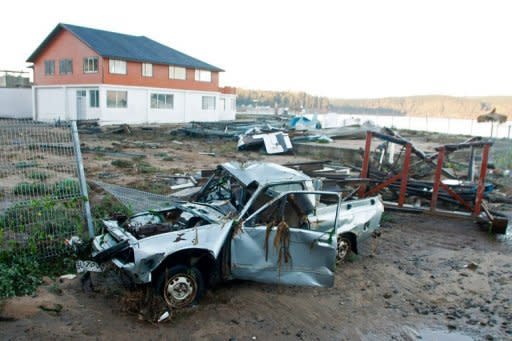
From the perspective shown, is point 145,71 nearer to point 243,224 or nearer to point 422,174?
point 422,174

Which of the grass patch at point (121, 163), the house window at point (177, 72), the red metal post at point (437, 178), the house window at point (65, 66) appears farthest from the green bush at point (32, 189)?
the house window at point (177, 72)

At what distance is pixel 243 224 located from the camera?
5.12 meters

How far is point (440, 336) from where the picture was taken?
15.7ft

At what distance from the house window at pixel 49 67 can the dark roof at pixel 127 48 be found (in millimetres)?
1423

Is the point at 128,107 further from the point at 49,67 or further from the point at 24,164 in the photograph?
the point at 24,164

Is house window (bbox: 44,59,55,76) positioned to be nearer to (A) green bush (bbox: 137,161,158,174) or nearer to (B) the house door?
(B) the house door

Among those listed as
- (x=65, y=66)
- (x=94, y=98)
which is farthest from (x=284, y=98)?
(x=94, y=98)

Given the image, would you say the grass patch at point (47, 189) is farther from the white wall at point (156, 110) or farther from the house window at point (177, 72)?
the house window at point (177, 72)

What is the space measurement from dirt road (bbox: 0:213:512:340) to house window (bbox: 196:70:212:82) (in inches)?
1465

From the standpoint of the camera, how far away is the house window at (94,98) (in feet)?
112

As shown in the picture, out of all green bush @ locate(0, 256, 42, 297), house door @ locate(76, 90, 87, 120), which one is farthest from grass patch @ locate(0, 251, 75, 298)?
house door @ locate(76, 90, 87, 120)

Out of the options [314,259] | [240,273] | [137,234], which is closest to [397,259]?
[314,259]

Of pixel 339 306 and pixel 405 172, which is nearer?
pixel 339 306

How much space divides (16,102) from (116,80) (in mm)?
14048
